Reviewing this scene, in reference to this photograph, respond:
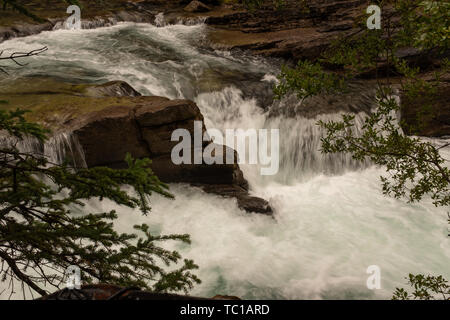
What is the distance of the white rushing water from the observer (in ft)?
25.7

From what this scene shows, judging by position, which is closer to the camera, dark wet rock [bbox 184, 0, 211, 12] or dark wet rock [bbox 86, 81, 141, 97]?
dark wet rock [bbox 86, 81, 141, 97]

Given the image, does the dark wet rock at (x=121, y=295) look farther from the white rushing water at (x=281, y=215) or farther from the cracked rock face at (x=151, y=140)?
the cracked rock face at (x=151, y=140)

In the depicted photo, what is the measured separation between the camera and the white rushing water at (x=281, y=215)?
7840 millimetres

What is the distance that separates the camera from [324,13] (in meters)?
22.2

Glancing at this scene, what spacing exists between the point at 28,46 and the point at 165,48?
6.26m

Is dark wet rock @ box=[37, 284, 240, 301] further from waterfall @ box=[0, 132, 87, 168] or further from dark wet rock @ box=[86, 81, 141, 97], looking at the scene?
dark wet rock @ box=[86, 81, 141, 97]

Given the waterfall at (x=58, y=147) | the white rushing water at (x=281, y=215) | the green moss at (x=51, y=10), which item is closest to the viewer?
the white rushing water at (x=281, y=215)

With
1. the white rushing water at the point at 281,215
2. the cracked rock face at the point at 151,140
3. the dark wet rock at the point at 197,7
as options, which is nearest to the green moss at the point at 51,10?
the dark wet rock at the point at 197,7

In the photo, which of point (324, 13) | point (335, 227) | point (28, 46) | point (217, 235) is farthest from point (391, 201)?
point (28, 46)

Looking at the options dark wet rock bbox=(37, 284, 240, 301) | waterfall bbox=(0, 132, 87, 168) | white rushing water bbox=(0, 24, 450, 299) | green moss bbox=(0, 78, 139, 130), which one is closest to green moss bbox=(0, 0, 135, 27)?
white rushing water bbox=(0, 24, 450, 299)

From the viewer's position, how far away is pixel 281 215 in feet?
32.8
